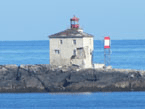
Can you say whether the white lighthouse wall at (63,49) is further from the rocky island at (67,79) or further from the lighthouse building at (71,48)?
the rocky island at (67,79)

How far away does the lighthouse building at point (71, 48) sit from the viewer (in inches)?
1826

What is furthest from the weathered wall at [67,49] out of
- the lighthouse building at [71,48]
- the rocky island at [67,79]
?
the rocky island at [67,79]

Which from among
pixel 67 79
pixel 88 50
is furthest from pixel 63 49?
pixel 67 79

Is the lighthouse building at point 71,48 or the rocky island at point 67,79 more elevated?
the lighthouse building at point 71,48

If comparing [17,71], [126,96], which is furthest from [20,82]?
[126,96]

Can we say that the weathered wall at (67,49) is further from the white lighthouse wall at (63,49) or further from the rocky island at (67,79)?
the rocky island at (67,79)

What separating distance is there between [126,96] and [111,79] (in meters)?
1.63

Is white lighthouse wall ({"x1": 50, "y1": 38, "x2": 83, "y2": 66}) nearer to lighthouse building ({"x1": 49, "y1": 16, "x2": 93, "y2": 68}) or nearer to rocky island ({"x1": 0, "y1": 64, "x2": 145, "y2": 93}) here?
lighthouse building ({"x1": 49, "y1": 16, "x2": 93, "y2": 68})

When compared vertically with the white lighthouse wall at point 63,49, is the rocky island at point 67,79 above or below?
below

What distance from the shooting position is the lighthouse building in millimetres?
46375

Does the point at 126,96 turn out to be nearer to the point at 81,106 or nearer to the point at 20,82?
the point at 81,106

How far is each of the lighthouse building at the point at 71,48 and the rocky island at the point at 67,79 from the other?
126cm

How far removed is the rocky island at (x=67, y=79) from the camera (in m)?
44.0

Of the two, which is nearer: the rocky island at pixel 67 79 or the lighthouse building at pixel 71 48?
the rocky island at pixel 67 79
